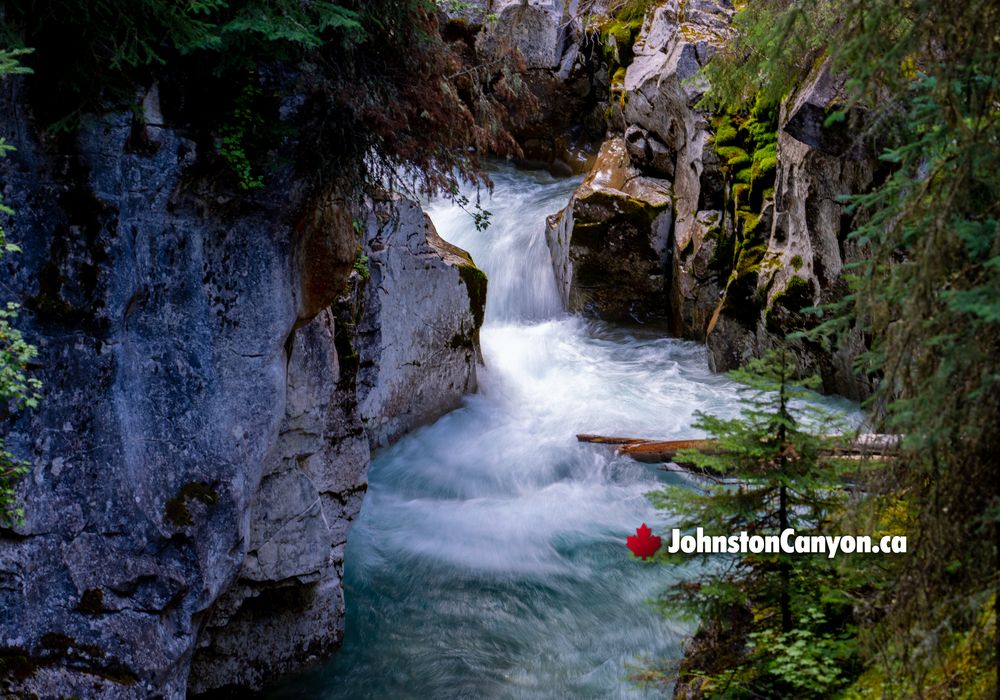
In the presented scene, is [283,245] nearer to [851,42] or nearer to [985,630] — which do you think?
[851,42]

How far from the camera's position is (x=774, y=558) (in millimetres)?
3723

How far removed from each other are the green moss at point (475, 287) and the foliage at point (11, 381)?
703 cm

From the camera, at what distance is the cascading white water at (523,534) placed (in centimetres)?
635

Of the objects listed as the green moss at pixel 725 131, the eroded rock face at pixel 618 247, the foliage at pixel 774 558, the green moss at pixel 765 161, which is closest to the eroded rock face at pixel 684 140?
the green moss at pixel 725 131

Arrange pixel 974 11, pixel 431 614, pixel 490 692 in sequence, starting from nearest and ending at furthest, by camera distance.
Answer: pixel 974 11
pixel 490 692
pixel 431 614

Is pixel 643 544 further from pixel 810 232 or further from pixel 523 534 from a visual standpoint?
pixel 810 232

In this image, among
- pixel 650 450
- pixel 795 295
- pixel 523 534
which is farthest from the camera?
pixel 795 295

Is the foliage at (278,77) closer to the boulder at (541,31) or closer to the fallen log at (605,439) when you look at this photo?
the fallen log at (605,439)

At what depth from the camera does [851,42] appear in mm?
3355

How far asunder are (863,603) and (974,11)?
2.58 meters

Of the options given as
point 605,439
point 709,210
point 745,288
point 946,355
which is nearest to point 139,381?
point 946,355

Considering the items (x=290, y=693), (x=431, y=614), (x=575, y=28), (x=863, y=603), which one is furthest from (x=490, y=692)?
(x=575, y=28)

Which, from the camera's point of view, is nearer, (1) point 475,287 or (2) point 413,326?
(2) point 413,326

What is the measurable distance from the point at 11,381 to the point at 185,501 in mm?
1341
